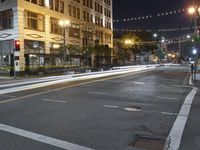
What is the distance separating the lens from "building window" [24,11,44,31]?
145ft

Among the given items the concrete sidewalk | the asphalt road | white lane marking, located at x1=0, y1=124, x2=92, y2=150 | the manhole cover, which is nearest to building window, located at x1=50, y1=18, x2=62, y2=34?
the asphalt road

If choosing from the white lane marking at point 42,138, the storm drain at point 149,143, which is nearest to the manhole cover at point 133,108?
the storm drain at point 149,143

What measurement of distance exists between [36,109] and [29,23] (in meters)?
34.8

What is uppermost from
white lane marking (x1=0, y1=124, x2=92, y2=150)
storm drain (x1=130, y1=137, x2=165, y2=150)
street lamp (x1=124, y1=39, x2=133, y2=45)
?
street lamp (x1=124, y1=39, x2=133, y2=45)

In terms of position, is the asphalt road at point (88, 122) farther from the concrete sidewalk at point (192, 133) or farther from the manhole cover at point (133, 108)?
the concrete sidewalk at point (192, 133)

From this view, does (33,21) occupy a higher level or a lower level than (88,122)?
higher

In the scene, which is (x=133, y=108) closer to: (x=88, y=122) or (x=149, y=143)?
(x=88, y=122)

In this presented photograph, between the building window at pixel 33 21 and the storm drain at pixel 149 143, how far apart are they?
126ft

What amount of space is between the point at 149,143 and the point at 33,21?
40555 millimetres

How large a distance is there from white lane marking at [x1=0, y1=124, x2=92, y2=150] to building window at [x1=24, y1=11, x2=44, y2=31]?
36.8 metres

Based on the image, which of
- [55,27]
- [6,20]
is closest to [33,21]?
[6,20]

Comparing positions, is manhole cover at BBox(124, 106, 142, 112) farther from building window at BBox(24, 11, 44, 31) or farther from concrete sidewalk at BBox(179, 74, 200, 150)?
building window at BBox(24, 11, 44, 31)

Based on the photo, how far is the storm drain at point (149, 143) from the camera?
7.21m

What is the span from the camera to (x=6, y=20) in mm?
44969
